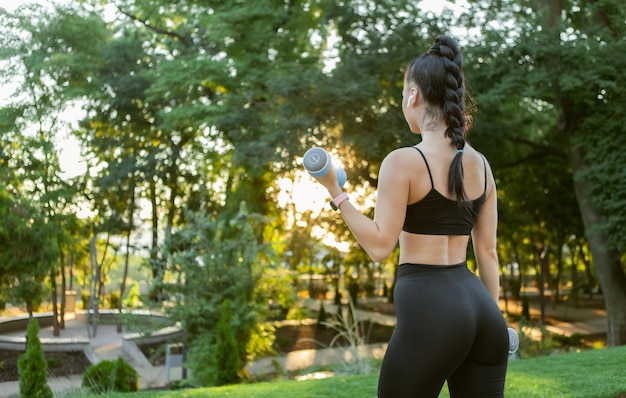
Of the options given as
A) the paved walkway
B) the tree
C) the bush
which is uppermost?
the tree

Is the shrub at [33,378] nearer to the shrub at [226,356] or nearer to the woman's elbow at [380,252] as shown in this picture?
the shrub at [226,356]

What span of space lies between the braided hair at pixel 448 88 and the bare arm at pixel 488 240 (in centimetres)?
22

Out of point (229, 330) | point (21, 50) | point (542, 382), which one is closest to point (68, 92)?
point (21, 50)

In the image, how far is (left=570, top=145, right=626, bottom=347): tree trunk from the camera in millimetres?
15000

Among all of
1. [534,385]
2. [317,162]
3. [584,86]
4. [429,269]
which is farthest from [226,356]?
[317,162]

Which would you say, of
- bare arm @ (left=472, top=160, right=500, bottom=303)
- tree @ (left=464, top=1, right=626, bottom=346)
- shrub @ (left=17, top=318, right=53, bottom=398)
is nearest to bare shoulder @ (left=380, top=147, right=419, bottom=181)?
bare arm @ (left=472, top=160, right=500, bottom=303)

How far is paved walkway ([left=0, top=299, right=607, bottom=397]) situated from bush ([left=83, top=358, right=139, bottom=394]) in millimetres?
311

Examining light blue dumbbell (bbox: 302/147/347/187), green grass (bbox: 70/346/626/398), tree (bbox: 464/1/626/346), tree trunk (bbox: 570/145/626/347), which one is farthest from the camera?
tree trunk (bbox: 570/145/626/347)

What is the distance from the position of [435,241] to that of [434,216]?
7cm

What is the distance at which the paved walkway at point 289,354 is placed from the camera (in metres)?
12.4

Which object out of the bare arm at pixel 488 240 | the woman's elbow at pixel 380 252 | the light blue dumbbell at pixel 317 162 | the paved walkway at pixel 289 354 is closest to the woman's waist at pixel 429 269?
the woman's elbow at pixel 380 252

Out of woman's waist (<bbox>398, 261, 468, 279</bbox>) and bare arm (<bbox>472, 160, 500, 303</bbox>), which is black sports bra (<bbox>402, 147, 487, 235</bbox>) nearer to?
woman's waist (<bbox>398, 261, 468, 279</bbox>)

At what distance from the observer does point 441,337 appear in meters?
1.83

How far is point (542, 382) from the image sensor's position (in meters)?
6.59
